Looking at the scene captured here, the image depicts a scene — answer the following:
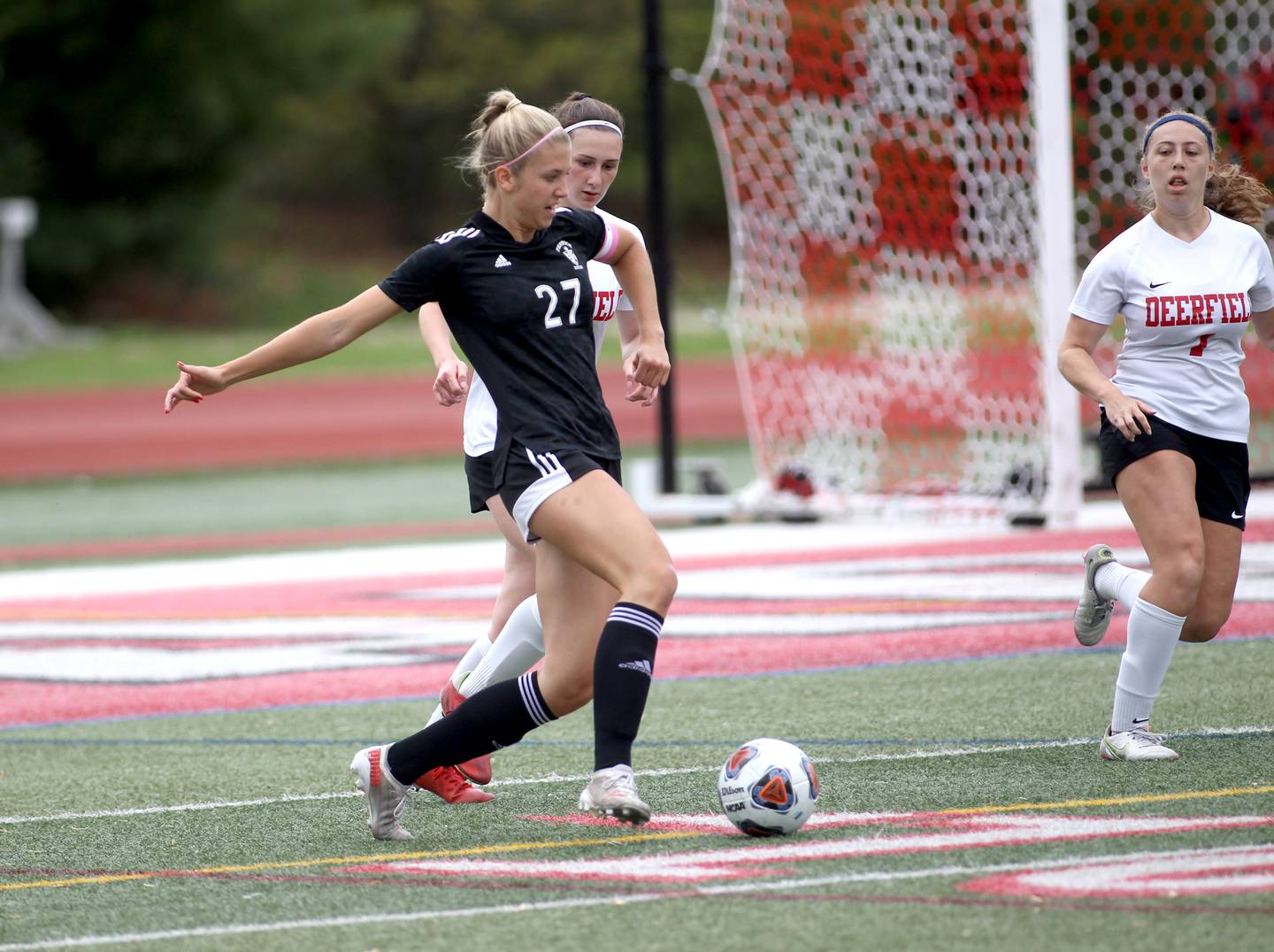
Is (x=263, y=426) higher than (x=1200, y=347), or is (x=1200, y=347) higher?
(x=1200, y=347)

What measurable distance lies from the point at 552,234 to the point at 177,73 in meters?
39.4

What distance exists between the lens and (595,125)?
6.08 metres

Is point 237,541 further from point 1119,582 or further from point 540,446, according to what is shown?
point 540,446

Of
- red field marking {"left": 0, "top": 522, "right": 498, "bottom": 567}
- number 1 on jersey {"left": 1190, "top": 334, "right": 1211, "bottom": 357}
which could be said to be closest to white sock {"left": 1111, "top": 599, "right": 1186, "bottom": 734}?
number 1 on jersey {"left": 1190, "top": 334, "right": 1211, "bottom": 357}

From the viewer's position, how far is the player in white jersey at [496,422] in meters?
5.45

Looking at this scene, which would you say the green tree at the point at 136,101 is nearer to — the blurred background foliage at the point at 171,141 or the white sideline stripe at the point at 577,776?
the blurred background foliage at the point at 171,141

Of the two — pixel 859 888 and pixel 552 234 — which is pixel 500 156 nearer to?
pixel 552 234

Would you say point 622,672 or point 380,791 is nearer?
point 622,672

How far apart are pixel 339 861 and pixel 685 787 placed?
1.21 m

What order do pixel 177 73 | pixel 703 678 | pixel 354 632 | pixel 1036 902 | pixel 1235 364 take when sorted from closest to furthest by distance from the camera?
pixel 1036 902 → pixel 1235 364 → pixel 703 678 → pixel 354 632 → pixel 177 73

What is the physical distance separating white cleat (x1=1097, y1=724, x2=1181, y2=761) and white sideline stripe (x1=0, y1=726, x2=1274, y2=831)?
294 mm

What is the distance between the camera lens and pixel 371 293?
A: 202 inches

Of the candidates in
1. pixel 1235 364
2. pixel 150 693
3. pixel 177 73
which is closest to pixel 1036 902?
pixel 1235 364

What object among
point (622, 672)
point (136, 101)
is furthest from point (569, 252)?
point (136, 101)
